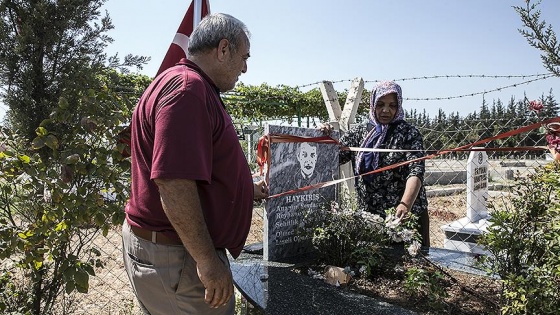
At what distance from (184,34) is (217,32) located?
1.62 m

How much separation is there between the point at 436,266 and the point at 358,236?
0.49m

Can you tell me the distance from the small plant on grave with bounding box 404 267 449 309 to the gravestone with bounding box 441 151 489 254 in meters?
3.17

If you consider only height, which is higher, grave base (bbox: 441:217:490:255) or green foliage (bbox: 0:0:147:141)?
green foliage (bbox: 0:0:147:141)

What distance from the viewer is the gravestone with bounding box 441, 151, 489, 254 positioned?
5582 mm

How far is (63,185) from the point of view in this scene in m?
2.44

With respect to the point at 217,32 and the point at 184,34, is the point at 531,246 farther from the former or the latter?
the point at 184,34

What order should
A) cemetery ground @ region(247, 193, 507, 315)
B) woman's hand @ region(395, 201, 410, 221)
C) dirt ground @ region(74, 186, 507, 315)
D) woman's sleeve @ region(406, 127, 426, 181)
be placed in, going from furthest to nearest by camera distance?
woman's sleeve @ region(406, 127, 426, 181)
woman's hand @ region(395, 201, 410, 221)
dirt ground @ region(74, 186, 507, 315)
cemetery ground @ region(247, 193, 507, 315)

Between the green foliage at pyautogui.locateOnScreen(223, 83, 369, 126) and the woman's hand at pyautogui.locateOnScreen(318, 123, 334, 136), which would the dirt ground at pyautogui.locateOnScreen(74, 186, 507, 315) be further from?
the green foliage at pyautogui.locateOnScreen(223, 83, 369, 126)

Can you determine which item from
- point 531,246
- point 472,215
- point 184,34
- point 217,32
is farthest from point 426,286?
point 472,215

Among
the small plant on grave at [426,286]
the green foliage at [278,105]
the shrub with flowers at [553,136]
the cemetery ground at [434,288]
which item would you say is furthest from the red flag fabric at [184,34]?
the green foliage at [278,105]

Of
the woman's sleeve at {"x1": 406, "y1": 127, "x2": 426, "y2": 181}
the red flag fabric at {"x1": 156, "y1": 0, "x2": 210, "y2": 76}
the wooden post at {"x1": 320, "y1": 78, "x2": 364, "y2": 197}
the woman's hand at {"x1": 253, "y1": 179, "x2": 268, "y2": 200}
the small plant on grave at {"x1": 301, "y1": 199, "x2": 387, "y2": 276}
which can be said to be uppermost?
the red flag fabric at {"x1": 156, "y1": 0, "x2": 210, "y2": 76}

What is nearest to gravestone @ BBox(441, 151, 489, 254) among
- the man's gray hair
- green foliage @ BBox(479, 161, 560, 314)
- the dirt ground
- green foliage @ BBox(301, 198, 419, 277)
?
the dirt ground

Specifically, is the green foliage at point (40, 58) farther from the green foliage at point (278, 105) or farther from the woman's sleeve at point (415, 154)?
the green foliage at point (278, 105)

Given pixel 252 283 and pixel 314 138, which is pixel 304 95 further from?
pixel 252 283
